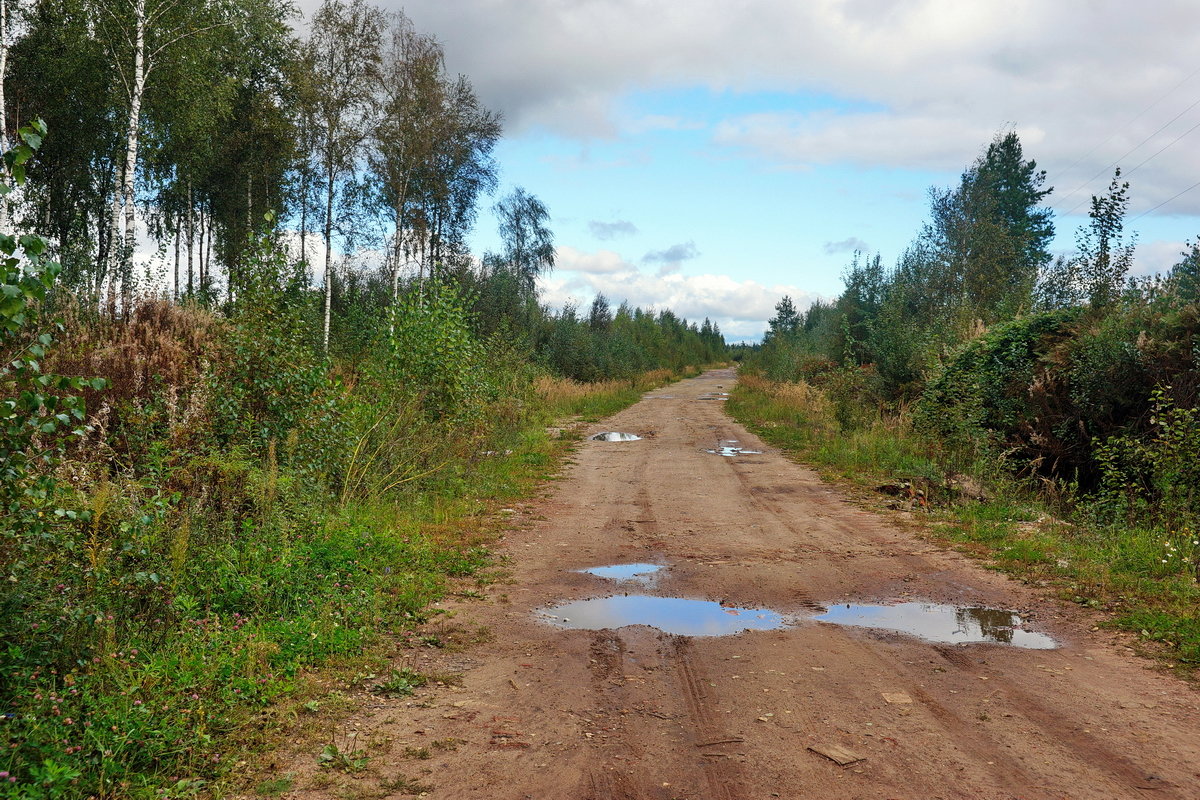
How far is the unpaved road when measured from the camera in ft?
11.2

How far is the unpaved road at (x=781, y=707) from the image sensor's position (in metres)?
3.40

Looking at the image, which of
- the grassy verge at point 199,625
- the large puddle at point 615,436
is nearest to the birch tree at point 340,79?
the large puddle at point 615,436

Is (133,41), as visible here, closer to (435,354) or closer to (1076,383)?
(435,354)

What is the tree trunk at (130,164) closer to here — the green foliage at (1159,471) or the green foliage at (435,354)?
the green foliage at (435,354)

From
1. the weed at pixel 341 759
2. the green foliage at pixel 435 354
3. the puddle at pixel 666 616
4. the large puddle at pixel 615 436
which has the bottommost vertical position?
the weed at pixel 341 759

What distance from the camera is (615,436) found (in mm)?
18984

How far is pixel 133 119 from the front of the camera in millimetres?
17219

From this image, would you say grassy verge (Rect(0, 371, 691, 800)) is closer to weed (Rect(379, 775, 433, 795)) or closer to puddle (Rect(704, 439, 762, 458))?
weed (Rect(379, 775, 433, 795))

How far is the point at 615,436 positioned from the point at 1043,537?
38.3 feet

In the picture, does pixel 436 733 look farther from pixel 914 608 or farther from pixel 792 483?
pixel 792 483

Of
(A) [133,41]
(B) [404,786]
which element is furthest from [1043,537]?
(A) [133,41]

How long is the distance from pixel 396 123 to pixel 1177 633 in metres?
24.7

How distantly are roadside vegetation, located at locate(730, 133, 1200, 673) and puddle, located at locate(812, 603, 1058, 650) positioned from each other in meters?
0.78

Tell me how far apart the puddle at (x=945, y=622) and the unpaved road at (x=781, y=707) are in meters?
0.14
